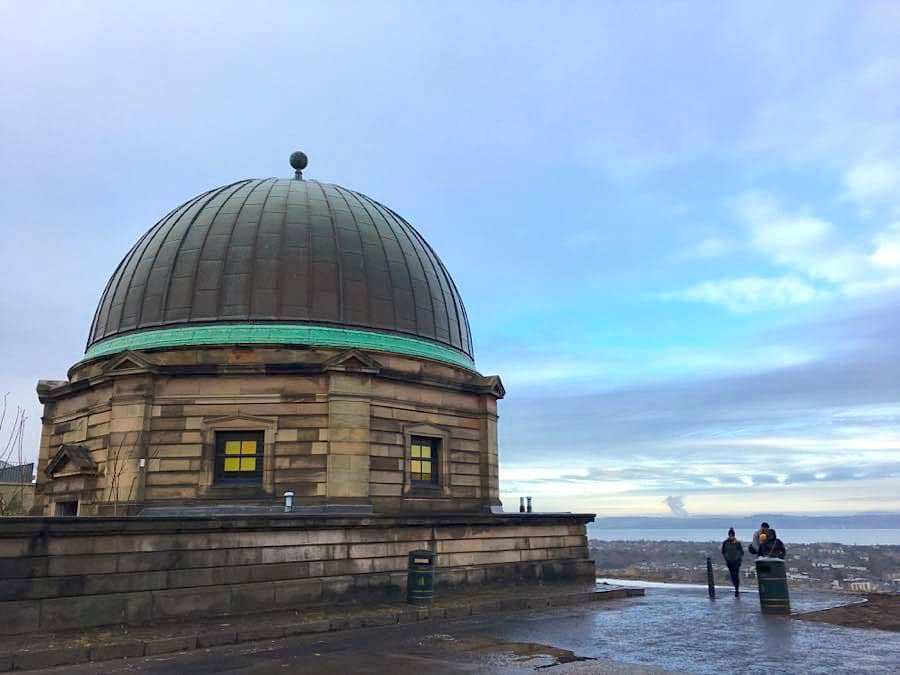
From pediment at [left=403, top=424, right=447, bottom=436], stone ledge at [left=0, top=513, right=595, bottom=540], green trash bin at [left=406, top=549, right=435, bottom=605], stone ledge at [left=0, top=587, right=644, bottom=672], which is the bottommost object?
stone ledge at [left=0, top=587, right=644, bottom=672]

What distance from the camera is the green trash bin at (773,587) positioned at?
18844 millimetres

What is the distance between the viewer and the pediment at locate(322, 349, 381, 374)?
24625 mm

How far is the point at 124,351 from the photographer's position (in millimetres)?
24859

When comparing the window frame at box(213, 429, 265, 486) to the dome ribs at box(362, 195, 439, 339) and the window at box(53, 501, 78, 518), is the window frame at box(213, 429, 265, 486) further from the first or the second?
the dome ribs at box(362, 195, 439, 339)

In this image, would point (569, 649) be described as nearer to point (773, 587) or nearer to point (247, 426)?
point (773, 587)

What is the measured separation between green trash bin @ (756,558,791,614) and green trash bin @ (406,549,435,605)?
8.30 meters

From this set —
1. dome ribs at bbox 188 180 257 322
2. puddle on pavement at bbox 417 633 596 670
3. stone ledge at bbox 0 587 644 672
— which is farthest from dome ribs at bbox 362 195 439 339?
puddle on pavement at bbox 417 633 596 670

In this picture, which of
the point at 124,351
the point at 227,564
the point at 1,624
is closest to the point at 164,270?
the point at 124,351

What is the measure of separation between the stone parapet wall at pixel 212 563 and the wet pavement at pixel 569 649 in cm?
261

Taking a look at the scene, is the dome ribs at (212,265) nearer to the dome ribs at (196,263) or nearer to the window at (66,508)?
the dome ribs at (196,263)

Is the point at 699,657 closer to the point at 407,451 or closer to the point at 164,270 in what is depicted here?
the point at 407,451

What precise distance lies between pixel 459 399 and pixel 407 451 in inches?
137

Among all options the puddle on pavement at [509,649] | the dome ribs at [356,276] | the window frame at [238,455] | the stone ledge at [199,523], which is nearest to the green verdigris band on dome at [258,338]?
the dome ribs at [356,276]

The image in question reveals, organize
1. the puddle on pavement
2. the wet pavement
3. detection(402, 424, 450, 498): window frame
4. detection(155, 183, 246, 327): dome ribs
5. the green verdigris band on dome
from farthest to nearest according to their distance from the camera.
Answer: detection(155, 183, 246, 327): dome ribs → detection(402, 424, 450, 498): window frame → the green verdigris band on dome → the puddle on pavement → the wet pavement
